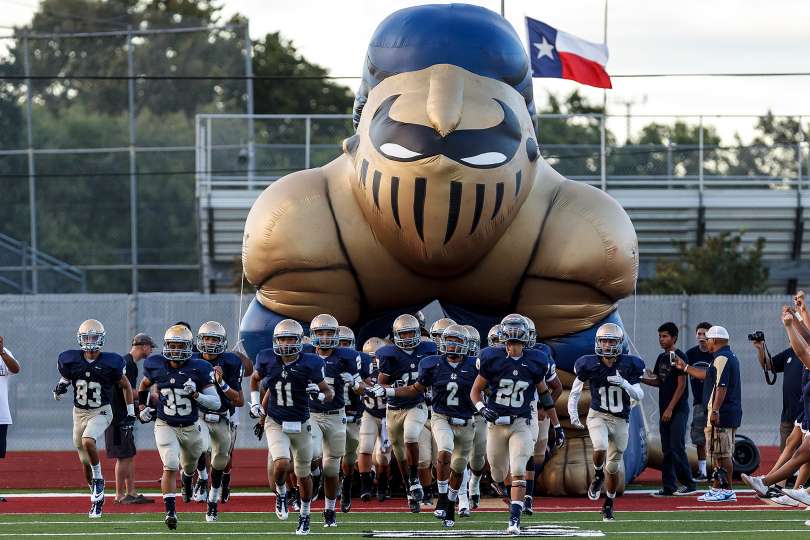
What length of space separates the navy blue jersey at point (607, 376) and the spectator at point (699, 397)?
2688 mm

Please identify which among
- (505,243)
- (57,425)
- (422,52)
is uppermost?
(422,52)

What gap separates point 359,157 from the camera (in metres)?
12.7

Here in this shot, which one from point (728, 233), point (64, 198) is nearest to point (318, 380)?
point (728, 233)

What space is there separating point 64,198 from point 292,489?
2040 cm

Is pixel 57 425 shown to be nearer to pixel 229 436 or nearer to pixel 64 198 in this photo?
pixel 229 436

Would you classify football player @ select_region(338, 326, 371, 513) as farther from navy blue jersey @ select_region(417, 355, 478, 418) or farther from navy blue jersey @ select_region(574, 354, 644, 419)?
navy blue jersey @ select_region(574, 354, 644, 419)

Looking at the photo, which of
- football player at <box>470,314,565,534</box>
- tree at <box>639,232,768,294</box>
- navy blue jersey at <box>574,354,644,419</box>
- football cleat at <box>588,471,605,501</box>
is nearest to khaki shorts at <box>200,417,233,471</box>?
A: football player at <box>470,314,565,534</box>

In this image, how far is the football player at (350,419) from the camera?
1269 centimetres

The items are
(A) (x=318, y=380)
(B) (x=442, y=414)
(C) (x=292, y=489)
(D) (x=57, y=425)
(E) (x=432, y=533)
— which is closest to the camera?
(E) (x=432, y=533)

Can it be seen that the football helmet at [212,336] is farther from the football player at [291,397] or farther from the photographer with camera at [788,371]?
the photographer with camera at [788,371]

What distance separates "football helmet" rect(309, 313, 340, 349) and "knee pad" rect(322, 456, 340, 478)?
1.05 m

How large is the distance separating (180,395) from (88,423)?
1036 millimetres

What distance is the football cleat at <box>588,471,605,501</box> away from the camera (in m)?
12.5

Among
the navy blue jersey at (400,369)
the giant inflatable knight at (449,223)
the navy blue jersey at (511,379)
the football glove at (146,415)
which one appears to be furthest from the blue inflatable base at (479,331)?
the navy blue jersey at (511,379)
